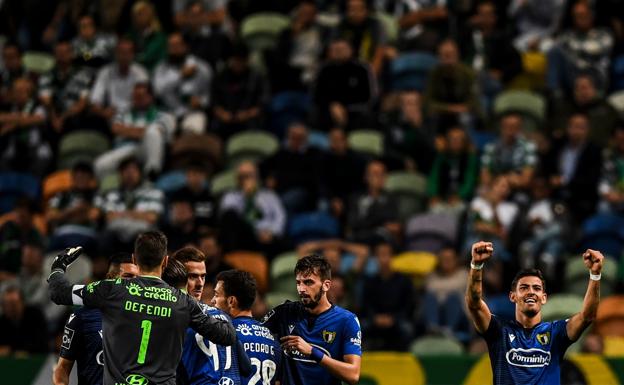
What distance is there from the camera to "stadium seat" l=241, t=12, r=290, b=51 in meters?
24.4

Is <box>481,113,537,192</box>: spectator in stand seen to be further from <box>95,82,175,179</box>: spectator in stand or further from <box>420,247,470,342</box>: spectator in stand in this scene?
<box>95,82,175,179</box>: spectator in stand

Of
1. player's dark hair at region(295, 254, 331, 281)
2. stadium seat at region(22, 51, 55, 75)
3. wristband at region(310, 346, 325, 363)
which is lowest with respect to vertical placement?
wristband at region(310, 346, 325, 363)

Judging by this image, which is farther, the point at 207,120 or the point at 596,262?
the point at 207,120

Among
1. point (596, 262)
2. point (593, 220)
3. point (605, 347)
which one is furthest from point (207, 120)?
point (596, 262)

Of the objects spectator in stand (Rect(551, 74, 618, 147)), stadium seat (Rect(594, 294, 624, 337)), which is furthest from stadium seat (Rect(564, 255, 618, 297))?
spectator in stand (Rect(551, 74, 618, 147))

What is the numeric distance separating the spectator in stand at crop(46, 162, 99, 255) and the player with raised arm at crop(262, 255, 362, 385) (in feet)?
28.2

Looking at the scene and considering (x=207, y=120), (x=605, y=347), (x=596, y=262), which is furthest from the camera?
(x=207, y=120)

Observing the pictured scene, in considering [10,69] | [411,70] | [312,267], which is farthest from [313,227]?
[312,267]

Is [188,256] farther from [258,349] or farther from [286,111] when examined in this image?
[286,111]

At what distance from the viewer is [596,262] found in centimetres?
1110

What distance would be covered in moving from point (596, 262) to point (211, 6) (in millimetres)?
14958

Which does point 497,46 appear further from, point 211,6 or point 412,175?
point 211,6

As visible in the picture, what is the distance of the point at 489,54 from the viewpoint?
23094 mm

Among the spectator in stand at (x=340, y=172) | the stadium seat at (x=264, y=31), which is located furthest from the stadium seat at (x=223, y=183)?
the stadium seat at (x=264, y=31)
